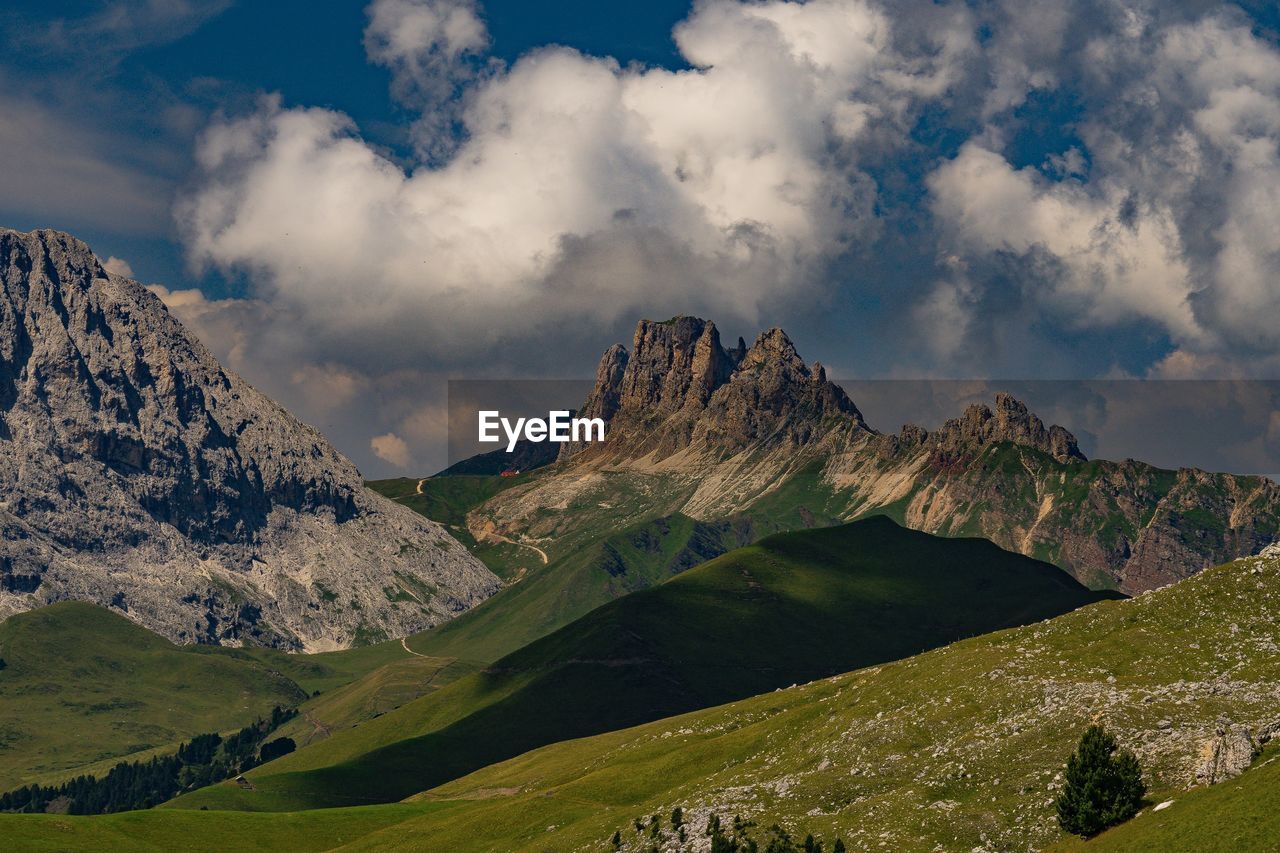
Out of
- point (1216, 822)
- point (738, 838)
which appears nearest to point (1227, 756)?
point (1216, 822)

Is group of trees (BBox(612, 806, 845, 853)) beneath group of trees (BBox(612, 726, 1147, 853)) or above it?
beneath

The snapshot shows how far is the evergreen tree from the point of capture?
109125 millimetres

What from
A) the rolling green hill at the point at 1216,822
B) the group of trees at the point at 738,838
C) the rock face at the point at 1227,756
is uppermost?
the rock face at the point at 1227,756

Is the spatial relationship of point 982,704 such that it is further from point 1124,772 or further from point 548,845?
point 548,845

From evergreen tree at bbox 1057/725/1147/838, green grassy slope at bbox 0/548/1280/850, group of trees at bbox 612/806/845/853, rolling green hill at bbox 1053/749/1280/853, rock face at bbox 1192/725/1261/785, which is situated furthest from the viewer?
group of trees at bbox 612/806/845/853

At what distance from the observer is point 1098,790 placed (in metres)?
110

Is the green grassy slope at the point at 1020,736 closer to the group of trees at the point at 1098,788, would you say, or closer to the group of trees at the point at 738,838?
the group of trees at the point at 738,838

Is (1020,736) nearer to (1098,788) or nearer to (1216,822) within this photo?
(1098,788)

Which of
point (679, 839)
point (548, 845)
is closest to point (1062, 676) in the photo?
point (679, 839)

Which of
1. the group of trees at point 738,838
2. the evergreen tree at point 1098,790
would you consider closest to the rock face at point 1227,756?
the evergreen tree at point 1098,790

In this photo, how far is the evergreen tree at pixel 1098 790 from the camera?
10912 centimetres

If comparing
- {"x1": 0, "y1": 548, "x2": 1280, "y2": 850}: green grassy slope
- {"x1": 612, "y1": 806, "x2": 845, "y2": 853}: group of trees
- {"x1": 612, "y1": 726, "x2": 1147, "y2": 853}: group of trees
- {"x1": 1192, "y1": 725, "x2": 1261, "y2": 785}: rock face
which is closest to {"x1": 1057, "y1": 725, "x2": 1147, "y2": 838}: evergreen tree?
{"x1": 612, "y1": 726, "x2": 1147, "y2": 853}: group of trees

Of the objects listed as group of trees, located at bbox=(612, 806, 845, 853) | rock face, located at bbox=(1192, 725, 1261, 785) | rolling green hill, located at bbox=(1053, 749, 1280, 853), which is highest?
rock face, located at bbox=(1192, 725, 1261, 785)

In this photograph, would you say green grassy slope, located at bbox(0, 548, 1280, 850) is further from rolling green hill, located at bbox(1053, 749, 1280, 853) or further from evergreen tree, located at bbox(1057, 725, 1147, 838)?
evergreen tree, located at bbox(1057, 725, 1147, 838)
